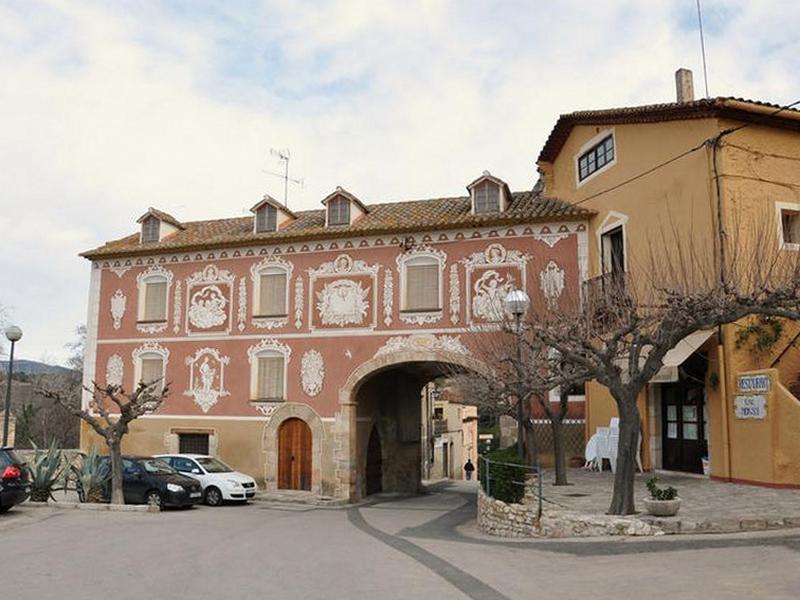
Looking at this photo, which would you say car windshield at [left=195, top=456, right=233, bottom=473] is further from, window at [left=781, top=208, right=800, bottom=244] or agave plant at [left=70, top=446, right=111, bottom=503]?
window at [left=781, top=208, right=800, bottom=244]

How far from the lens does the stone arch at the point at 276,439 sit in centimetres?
2280

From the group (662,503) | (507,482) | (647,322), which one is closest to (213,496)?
(507,482)

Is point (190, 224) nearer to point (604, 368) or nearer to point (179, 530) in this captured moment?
point (179, 530)

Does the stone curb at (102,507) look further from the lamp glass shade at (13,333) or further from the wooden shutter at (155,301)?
the wooden shutter at (155,301)

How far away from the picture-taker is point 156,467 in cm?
A: 1894

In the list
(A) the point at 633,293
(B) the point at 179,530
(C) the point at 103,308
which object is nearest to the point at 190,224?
(C) the point at 103,308

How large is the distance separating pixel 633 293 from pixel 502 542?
17.3 feet

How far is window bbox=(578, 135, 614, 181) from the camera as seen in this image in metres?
19.7

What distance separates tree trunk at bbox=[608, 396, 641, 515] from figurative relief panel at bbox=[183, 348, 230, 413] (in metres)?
15.3

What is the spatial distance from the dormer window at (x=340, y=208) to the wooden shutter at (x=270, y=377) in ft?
15.8

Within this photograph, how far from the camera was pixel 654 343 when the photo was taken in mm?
11133

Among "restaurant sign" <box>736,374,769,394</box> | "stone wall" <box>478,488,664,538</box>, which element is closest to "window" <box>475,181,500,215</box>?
"restaurant sign" <box>736,374,769,394</box>

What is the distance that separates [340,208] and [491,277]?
5654 mm

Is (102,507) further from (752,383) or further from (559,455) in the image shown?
(752,383)
